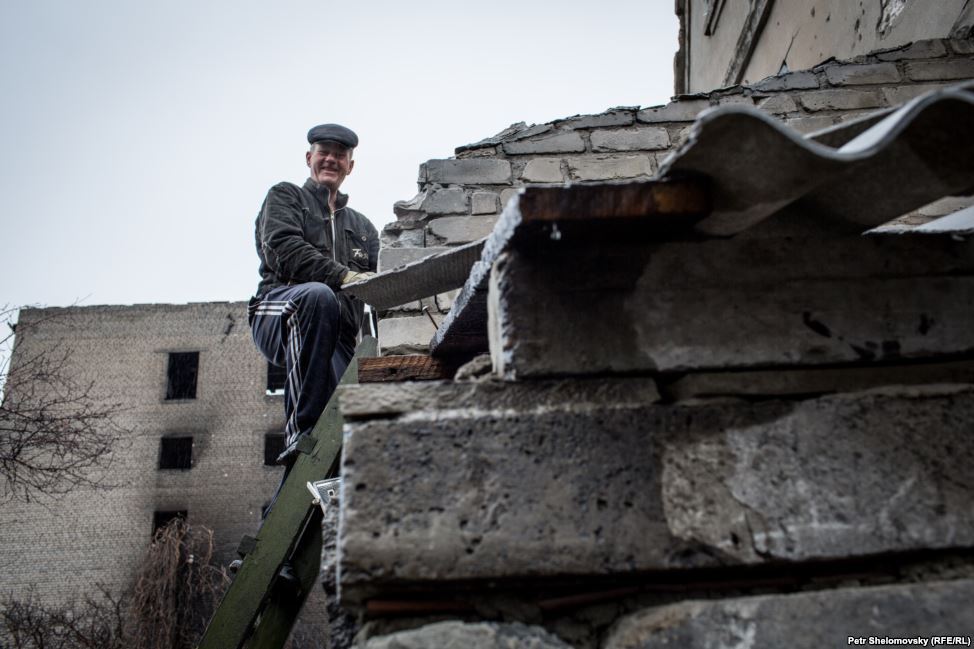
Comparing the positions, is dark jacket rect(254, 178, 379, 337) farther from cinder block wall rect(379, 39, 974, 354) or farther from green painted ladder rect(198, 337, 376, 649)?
green painted ladder rect(198, 337, 376, 649)

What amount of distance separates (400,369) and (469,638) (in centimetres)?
104

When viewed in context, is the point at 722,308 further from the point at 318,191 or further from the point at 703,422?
the point at 318,191

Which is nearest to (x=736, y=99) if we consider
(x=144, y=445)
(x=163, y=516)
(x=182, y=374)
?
(x=163, y=516)

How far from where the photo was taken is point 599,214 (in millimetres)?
1176

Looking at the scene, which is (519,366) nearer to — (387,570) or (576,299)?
(576,299)

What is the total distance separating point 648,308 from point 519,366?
0.92 feet

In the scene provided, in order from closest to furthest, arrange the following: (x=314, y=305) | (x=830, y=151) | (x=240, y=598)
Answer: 1. (x=830, y=151)
2. (x=240, y=598)
3. (x=314, y=305)

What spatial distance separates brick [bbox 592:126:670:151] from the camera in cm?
361

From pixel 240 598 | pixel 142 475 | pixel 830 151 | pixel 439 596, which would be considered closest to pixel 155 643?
pixel 142 475

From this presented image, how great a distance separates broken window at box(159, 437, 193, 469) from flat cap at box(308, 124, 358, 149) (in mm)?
14080

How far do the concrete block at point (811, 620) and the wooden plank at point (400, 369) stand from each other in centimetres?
108

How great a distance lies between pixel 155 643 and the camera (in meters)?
9.92

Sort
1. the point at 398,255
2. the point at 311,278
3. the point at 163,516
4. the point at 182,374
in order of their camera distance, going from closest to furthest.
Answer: the point at 311,278 < the point at 398,255 < the point at 163,516 < the point at 182,374

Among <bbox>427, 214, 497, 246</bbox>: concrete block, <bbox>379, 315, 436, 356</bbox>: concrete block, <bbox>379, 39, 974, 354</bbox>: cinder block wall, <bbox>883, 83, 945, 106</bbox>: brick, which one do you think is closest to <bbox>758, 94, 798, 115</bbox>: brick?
<bbox>379, 39, 974, 354</bbox>: cinder block wall
